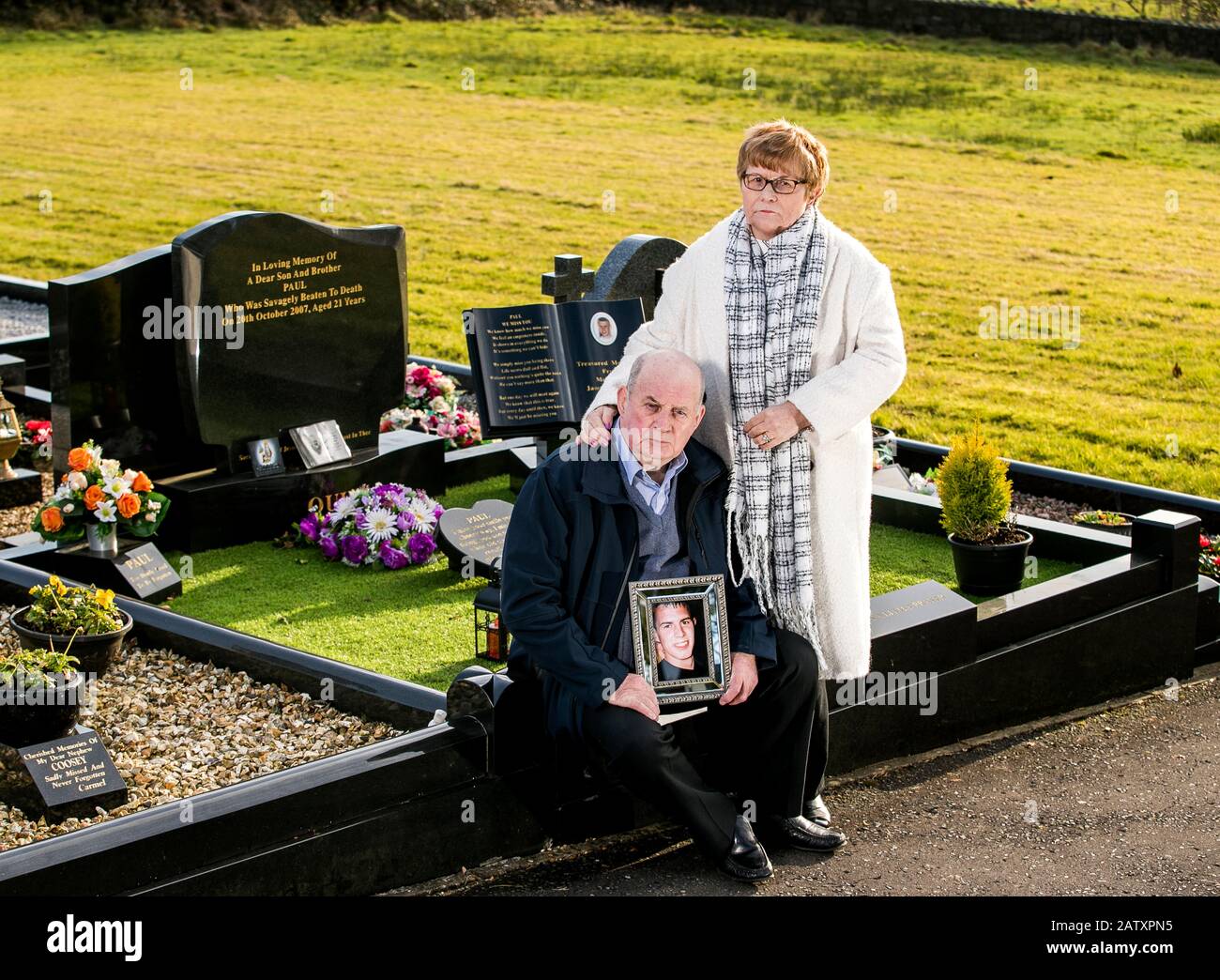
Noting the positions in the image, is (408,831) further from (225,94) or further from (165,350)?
(225,94)

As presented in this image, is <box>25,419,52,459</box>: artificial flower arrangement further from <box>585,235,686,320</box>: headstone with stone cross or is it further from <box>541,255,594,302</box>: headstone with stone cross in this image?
<box>585,235,686,320</box>: headstone with stone cross

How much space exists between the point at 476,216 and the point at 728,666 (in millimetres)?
14881

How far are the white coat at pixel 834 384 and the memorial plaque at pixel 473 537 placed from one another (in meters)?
2.58

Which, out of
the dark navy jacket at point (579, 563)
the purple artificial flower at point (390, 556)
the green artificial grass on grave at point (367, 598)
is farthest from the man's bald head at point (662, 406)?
the purple artificial flower at point (390, 556)

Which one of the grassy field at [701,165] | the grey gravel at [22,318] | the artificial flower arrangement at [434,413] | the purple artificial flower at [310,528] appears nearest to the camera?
the purple artificial flower at [310,528]

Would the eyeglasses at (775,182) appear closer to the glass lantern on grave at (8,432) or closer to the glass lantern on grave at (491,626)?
the glass lantern on grave at (491,626)

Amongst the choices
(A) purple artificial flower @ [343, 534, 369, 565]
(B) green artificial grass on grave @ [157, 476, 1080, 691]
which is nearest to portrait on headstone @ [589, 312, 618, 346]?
(B) green artificial grass on grave @ [157, 476, 1080, 691]

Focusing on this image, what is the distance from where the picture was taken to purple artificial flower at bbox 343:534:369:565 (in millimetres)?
8156

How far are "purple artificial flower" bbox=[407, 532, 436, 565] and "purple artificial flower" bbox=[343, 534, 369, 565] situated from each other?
22cm

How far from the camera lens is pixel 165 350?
8695 mm

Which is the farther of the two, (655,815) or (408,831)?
(655,815)

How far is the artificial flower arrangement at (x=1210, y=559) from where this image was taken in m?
8.09

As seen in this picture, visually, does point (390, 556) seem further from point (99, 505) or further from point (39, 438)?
point (39, 438)
